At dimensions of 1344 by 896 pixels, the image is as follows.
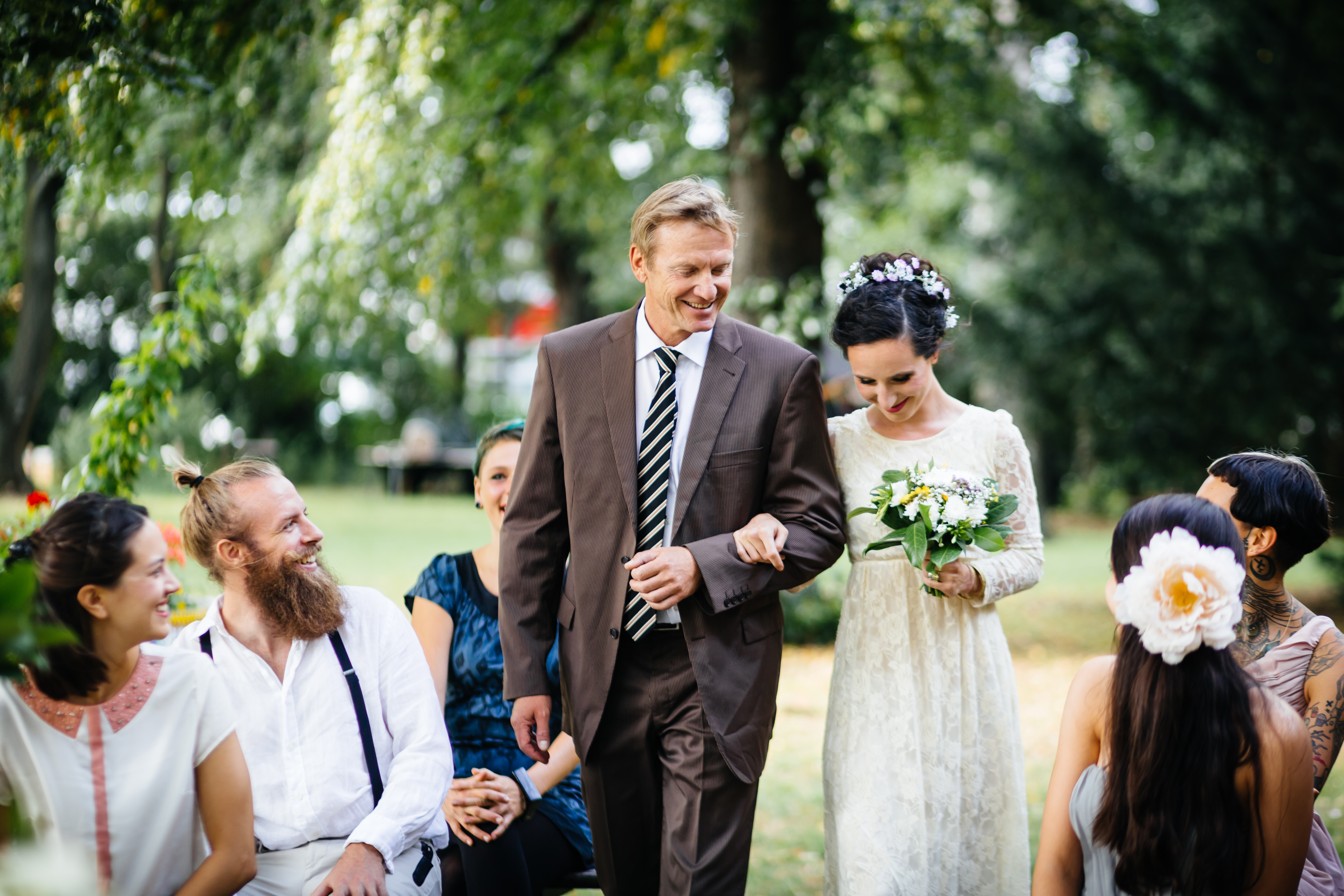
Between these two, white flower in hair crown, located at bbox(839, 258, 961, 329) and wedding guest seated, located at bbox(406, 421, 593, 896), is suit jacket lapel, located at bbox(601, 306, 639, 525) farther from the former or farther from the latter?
white flower in hair crown, located at bbox(839, 258, 961, 329)

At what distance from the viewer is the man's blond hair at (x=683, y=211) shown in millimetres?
2883

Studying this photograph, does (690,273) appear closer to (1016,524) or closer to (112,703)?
(1016,524)

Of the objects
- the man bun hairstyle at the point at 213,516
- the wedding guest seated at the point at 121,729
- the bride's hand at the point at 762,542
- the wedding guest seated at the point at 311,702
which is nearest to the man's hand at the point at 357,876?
the wedding guest seated at the point at 311,702

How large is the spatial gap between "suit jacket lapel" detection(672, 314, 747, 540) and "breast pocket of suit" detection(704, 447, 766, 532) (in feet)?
0.11

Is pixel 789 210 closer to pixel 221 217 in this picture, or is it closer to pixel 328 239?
pixel 328 239

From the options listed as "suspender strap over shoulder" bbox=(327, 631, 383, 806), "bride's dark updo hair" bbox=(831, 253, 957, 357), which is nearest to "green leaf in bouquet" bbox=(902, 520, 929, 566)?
"bride's dark updo hair" bbox=(831, 253, 957, 357)

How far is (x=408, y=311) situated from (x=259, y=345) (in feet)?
5.66

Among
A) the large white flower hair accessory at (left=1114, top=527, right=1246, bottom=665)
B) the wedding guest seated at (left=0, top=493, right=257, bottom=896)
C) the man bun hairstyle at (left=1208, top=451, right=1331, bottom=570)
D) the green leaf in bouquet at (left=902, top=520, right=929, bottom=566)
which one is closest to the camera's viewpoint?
the large white flower hair accessory at (left=1114, top=527, right=1246, bottom=665)

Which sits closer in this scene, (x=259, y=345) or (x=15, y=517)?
(x=15, y=517)

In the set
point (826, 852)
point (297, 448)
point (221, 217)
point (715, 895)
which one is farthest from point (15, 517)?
point (297, 448)

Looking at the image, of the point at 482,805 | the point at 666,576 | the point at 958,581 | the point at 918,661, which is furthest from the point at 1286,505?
the point at 482,805

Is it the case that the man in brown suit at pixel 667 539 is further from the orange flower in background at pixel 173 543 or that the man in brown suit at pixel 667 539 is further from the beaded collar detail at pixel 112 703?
the orange flower in background at pixel 173 543

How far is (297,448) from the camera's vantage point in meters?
25.2

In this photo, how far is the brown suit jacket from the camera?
2.86 m
